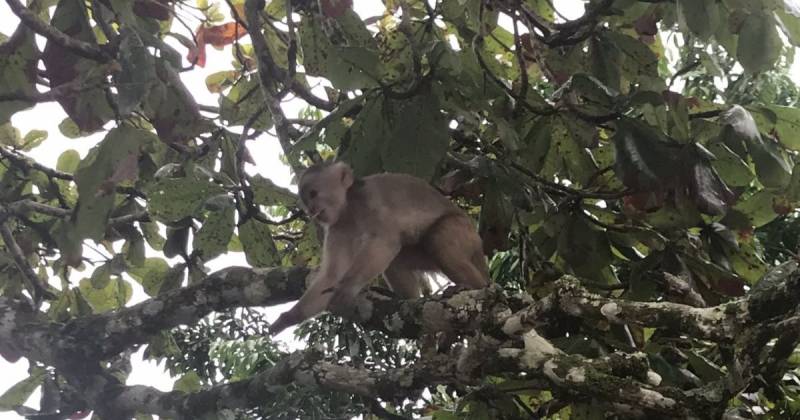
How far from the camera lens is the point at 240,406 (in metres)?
2.37

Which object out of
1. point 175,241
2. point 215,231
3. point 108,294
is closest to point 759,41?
point 215,231

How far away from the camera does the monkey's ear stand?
8.33 feet

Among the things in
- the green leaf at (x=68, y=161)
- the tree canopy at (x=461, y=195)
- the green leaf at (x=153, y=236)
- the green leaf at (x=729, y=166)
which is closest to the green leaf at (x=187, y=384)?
the tree canopy at (x=461, y=195)

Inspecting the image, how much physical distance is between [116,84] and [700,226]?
1552 mm

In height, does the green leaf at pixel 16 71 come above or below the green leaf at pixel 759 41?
above

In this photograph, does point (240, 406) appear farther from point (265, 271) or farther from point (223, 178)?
point (223, 178)

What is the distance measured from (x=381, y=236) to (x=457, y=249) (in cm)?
25

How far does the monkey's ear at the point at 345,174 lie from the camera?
2539 millimetres

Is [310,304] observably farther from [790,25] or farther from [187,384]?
[790,25]

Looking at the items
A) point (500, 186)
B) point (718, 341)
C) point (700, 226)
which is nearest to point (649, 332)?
point (700, 226)

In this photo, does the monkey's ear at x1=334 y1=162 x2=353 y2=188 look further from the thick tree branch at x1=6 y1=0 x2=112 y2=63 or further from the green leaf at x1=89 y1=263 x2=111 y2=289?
the green leaf at x1=89 y1=263 x2=111 y2=289

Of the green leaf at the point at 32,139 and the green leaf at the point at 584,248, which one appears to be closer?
the green leaf at the point at 584,248

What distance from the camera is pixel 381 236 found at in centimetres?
263

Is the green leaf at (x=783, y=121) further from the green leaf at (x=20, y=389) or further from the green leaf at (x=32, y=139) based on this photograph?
the green leaf at (x=32, y=139)
